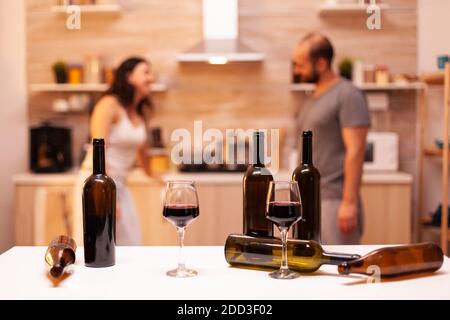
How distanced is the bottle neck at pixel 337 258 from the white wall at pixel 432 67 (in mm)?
3351

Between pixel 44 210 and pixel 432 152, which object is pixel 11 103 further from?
pixel 432 152

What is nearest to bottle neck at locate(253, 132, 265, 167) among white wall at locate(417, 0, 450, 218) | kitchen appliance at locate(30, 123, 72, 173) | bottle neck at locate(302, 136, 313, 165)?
bottle neck at locate(302, 136, 313, 165)

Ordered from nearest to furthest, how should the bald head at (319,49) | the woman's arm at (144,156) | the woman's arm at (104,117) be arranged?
the bald head at (319,49) → the woman's arm at (104,117) → the woman's arm at (144,156)

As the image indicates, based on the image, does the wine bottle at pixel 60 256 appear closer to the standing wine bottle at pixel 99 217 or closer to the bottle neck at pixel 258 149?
the standing wine bottle at pixel 99 217

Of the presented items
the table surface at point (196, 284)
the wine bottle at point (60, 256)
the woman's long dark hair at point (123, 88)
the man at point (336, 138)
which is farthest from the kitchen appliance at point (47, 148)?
the wine bottle at point (60, 256)

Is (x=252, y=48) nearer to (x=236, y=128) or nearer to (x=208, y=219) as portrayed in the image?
(x=236, y=128)

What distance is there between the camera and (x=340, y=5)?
4.34 meters

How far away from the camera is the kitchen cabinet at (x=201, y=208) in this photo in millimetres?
3979

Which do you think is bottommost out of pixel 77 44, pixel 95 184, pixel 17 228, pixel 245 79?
pixel 17 228

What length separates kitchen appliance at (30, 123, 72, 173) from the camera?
4278 mm

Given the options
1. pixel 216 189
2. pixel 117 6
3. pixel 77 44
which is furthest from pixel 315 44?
pixel 77 44

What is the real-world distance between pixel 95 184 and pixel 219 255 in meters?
0.38

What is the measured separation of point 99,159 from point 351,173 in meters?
1.66
